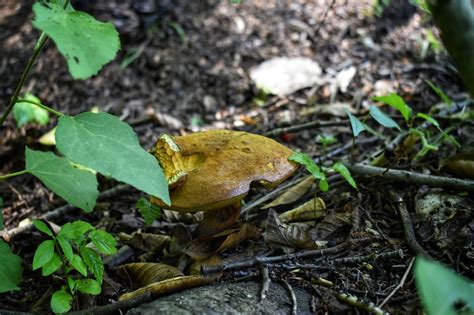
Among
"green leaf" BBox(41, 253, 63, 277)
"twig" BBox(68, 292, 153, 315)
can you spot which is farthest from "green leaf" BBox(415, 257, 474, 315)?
"green leaf" BBox(41, 253, 63, 277)

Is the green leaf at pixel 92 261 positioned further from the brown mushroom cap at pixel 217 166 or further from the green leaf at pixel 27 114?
the green leaf at pixel 27 114

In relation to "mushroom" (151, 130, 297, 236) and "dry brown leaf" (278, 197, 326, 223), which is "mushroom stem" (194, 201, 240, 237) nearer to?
"mushroom" (151, 130, 297, 236)

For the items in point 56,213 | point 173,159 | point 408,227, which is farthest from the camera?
point 56,213

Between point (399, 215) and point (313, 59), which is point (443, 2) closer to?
point (399, 215)

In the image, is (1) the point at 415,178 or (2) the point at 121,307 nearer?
(2) the point at 121,307

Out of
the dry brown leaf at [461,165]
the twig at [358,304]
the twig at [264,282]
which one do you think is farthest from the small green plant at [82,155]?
the dry brown leaf at [461,165]

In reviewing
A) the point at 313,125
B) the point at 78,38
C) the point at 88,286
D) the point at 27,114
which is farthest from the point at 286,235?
the point at 27,114

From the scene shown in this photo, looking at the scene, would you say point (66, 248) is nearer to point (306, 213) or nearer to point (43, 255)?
point (43, 255)
